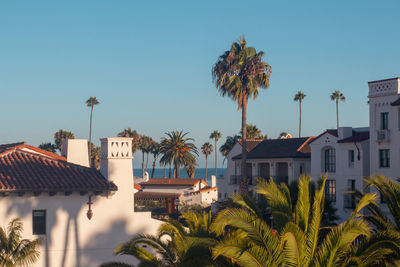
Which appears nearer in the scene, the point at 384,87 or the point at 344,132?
the point at 384,87

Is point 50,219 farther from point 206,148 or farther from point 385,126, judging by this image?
point 206,148

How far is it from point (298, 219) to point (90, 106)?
109 metres

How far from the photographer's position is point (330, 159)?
52.7 metres

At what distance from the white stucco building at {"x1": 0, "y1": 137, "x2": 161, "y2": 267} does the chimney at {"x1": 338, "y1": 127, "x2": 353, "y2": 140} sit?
2808 cm

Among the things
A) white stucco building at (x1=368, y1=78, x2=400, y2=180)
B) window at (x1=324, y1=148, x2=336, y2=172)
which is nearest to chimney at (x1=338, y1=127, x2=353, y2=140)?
window at (x1=324, y1=148, x2=336, y2=172)

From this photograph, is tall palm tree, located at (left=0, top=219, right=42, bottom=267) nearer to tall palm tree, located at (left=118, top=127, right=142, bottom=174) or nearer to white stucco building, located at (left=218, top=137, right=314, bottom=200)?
white stucco building, located at (left=218, top=137, right=314, bottom=200)

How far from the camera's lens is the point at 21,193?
78.8 feet

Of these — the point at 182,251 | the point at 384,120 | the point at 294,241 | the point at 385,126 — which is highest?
the point at 384,120

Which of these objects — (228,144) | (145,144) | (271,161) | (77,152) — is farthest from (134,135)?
(77,152)

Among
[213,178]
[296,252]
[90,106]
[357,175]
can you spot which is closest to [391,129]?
[357,175]

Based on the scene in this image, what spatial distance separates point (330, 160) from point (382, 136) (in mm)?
8460

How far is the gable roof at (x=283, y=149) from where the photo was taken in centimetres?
6000

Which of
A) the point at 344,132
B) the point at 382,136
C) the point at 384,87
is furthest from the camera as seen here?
the point at 344,132

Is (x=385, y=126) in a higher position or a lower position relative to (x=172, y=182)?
higher
